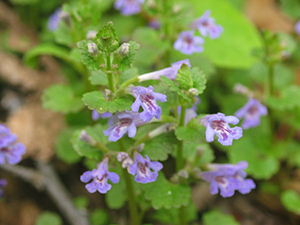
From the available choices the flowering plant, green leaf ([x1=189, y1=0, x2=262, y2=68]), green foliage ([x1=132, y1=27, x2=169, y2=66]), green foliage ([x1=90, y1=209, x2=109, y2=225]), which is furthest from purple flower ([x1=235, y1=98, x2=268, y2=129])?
green foliage ([x1=90, y1=209, x2=109, y2=225])

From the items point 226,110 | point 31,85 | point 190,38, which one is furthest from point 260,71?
point 31,85

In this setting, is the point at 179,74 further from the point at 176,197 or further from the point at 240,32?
the point at 240,32

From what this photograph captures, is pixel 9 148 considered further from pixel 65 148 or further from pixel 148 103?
pixel 148 103

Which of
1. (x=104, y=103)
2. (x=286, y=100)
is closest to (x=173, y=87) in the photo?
(x=104, y=103)

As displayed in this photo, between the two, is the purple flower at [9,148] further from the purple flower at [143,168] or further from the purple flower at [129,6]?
the purple flower at [129,6]

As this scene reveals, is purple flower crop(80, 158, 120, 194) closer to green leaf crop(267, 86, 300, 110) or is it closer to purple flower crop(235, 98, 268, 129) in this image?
purple flower crop(235, 98, 268, 129)

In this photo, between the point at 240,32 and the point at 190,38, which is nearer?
the point at 190,38
